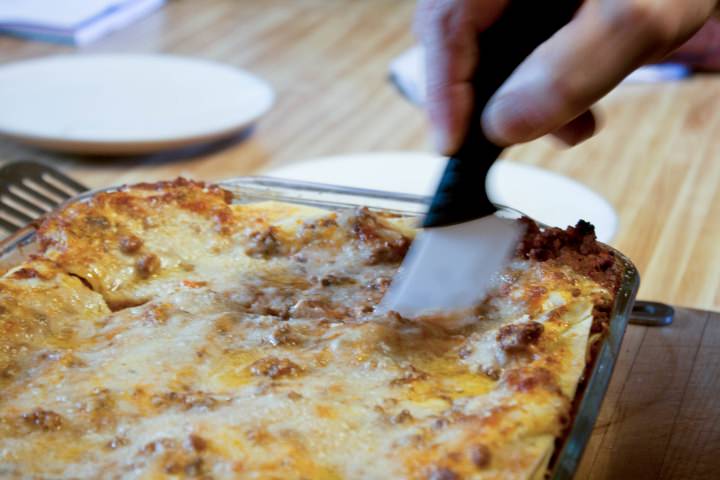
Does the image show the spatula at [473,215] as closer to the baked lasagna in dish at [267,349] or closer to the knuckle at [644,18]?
the baked lasagna in dish at [267,349]

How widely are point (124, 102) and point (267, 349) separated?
62.6 inches

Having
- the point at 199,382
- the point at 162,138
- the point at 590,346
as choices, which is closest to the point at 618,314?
the point at 590,346

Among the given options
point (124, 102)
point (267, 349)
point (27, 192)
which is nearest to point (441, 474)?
point (267, 349)

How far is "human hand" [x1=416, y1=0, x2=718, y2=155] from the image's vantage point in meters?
0.96

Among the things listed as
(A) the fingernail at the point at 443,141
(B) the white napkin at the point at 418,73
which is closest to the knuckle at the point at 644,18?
(A) the fingernail at the point at 443,141

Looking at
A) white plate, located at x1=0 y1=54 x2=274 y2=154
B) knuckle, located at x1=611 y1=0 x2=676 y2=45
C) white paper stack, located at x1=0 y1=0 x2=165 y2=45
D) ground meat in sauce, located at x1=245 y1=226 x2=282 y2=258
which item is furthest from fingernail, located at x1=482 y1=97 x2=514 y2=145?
white paper stack, located at x1=0 y1=0 x2=165 y2=45

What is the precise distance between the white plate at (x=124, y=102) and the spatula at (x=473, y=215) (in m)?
1.27

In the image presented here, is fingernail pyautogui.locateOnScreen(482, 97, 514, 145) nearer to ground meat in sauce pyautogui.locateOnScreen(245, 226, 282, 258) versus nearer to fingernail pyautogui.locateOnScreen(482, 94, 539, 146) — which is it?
fingernail pyautogui.locateOnScreen(482, 94, 539, 146)

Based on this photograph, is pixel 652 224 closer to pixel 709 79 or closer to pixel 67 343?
pixel 709 79

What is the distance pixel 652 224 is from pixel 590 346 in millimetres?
1068

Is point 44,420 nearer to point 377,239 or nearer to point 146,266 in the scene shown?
point 146,266

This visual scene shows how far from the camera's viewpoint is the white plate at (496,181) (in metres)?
1.94

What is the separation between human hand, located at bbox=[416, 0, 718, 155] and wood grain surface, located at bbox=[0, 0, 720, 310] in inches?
34.0

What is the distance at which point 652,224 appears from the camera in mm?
2113
